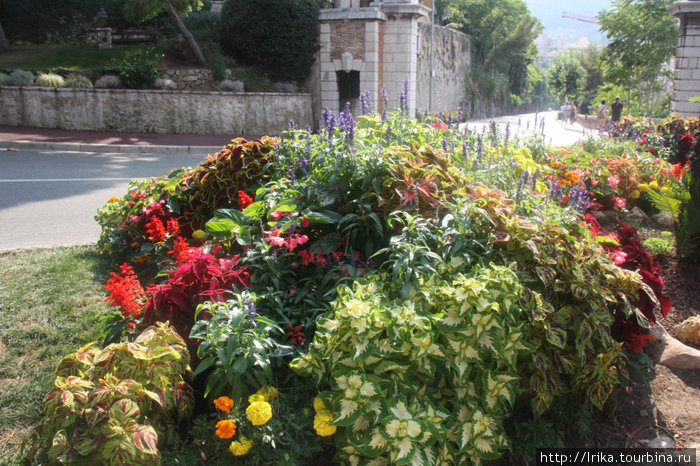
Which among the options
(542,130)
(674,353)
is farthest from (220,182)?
(542,130)

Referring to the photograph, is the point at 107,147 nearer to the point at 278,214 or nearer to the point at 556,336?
the point at 278,214

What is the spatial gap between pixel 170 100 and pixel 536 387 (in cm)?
1669

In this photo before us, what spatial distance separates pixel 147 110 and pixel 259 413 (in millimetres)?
16539

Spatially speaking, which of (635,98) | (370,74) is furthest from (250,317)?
(635,98)

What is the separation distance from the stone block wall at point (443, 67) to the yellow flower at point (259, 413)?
2487 cm

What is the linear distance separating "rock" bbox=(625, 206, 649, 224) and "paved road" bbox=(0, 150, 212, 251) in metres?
5.16

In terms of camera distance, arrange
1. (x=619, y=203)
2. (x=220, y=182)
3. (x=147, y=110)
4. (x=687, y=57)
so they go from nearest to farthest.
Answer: (x=220, y=182) → (x=619, y=203) → (x=147, y=110) → (x=687, y=57)

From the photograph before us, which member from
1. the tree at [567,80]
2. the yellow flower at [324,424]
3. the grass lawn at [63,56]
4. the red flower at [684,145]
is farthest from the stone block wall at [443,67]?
the tree at [567,80]

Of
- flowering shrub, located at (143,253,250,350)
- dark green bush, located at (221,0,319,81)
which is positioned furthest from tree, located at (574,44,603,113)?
flowering shrub, located at (143,253,250,350)

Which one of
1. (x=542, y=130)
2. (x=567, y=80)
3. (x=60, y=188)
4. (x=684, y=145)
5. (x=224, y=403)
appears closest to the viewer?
(x=224, y=403)

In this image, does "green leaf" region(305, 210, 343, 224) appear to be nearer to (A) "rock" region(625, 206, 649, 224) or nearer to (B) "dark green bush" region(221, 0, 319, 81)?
(A) "rock" region(625, 206, 649, 224)

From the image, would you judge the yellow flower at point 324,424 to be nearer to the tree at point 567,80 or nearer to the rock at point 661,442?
the rock at point 661,442

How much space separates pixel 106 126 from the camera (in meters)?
16.8

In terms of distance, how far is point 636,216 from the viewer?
17.5 ft
